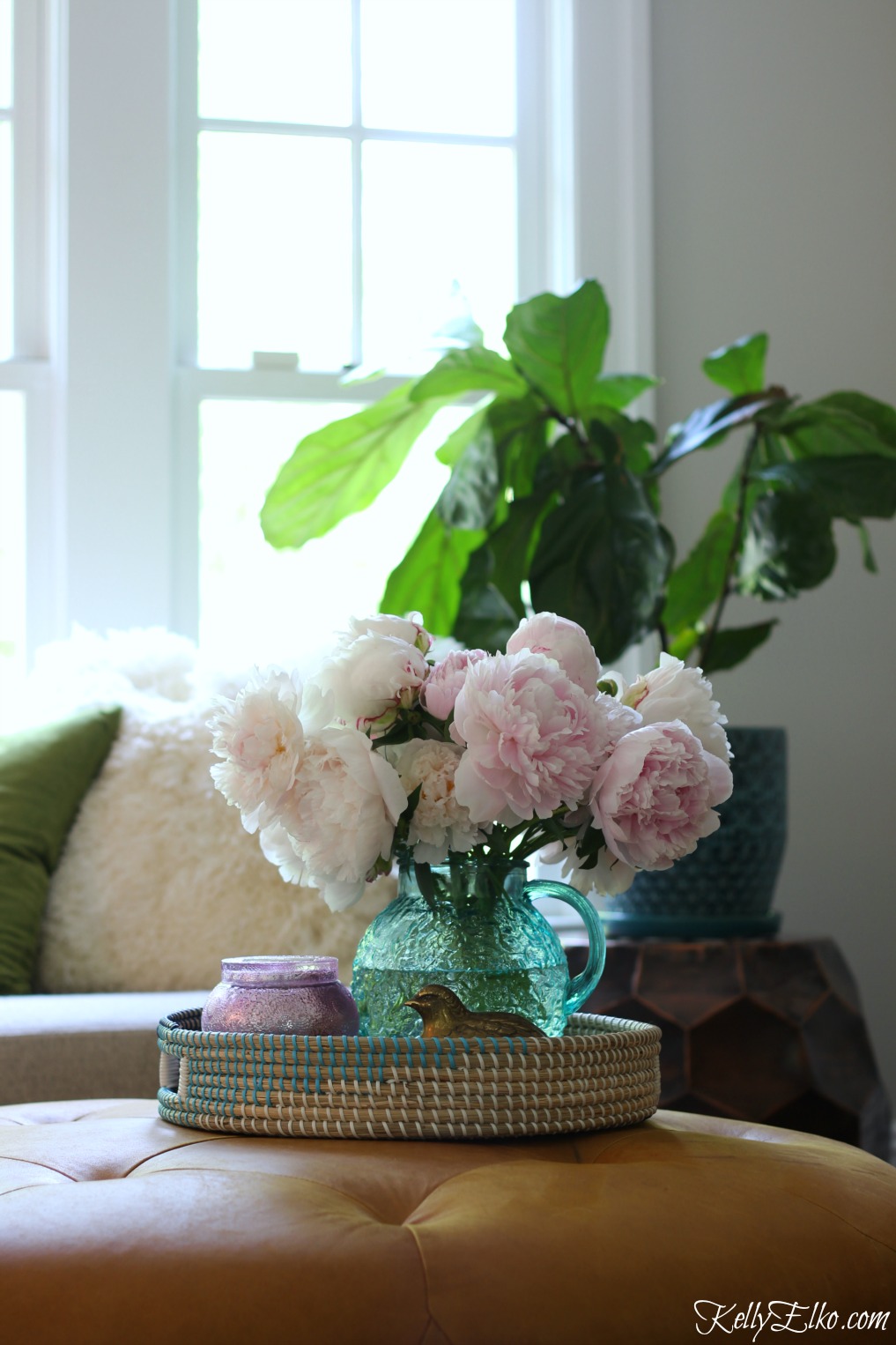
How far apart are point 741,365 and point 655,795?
1.50 m

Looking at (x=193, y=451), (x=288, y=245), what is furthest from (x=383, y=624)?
(x=288, y=245)

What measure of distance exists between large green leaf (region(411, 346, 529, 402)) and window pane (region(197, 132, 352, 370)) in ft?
2.15

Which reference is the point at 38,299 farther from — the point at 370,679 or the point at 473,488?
the point at 370,679

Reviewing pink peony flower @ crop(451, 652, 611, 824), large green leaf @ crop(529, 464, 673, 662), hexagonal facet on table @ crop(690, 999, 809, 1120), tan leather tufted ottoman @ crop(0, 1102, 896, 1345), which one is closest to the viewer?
tan leather tufted ottoman @ crop(0, 1102, 896, 1345)

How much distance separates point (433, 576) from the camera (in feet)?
7.13

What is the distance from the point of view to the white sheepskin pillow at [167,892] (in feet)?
5.93

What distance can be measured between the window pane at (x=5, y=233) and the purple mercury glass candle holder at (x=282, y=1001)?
1951mm

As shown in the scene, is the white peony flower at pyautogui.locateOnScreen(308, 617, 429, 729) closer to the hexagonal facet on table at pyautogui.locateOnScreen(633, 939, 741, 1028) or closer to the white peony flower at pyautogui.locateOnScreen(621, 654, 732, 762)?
the white peony flower at pyautogui.locateOnScreen(621, 654, 732, 762)

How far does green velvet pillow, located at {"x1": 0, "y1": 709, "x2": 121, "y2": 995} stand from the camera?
1771 millimetres

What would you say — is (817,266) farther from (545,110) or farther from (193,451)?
(193,451)

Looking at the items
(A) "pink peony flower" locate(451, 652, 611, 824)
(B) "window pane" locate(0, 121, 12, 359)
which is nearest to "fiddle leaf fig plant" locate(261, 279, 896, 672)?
(B) "window pane" locate(0, 121, 12, 359)

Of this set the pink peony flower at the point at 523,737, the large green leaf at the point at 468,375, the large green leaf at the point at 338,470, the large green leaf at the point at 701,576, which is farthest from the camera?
the large green leaf at the point at 701,576

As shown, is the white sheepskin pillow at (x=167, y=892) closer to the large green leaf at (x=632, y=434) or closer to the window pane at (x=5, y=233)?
the large green leaf at (x=632, y=434)

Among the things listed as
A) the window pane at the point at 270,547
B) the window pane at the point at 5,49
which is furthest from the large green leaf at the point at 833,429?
the window pane at the point at 5,49
